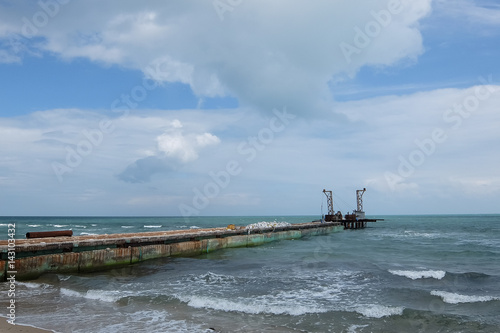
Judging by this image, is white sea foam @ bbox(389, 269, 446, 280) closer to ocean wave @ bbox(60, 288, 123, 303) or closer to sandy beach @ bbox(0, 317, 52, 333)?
ocean wave @ bbox(60, 288, 123, 303)

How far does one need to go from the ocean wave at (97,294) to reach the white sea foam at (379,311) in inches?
345

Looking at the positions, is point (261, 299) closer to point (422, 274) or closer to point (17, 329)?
point (17, 329)

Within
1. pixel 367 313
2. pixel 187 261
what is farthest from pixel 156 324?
pixel 187 261

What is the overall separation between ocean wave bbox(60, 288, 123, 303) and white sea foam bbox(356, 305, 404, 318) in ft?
28.8

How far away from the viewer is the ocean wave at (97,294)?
13.4 meters

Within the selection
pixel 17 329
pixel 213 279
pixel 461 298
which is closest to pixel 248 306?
pixel 213 279

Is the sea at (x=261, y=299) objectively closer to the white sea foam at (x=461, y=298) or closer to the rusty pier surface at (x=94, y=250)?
the white sea foam at (x=461, y=298)

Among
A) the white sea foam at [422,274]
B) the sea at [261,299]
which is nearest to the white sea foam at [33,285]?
the sea at [261,299]

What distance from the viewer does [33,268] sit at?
669 inches

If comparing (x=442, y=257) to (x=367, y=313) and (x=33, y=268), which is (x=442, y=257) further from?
(x=33, y=268)

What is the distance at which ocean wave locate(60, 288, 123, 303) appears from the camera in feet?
44.1

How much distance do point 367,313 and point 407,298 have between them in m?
3.35

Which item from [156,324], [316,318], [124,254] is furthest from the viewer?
[124,254]

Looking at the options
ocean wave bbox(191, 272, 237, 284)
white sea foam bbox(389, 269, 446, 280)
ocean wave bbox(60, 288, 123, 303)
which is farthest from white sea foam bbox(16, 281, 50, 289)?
white sea foam bbox(389, 269, 446, 280)
